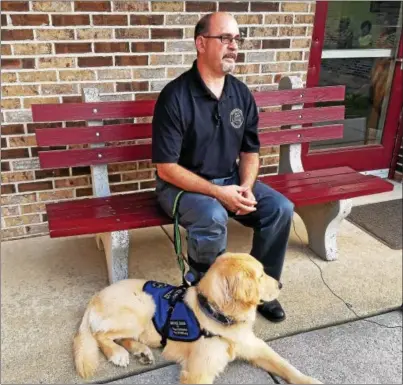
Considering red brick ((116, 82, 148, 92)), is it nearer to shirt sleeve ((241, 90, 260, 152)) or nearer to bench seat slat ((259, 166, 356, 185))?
shirt sleeve ((241, 90, 260, 152))

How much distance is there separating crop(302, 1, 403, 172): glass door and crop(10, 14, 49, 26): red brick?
233 cm

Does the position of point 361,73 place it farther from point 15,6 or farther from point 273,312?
point 15,6

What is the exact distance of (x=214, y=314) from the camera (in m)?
2.29

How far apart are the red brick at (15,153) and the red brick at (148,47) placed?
112cm

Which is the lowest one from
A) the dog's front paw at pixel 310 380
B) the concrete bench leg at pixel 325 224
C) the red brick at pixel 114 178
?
the dog's front paw at pixel 310 380

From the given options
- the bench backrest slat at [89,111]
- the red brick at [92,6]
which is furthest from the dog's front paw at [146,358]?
the red brick at [92,6]

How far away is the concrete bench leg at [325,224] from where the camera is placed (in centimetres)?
338

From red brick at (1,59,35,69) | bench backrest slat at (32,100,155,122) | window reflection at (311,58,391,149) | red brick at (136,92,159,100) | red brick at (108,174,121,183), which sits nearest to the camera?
bench backrest slat at (32,100,155,122)

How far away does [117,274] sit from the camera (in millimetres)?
3020

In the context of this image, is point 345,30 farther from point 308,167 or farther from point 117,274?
point 117,274

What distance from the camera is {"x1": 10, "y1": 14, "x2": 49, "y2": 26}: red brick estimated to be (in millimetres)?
3223

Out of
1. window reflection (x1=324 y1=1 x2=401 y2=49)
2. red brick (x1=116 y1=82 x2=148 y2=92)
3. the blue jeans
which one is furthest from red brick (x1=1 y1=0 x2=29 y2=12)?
window reflection (x1=324 y1=1 x2=401 y2=49)

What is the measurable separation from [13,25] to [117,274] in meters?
1.84

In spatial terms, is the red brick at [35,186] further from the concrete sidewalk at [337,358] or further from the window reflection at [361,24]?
the window reflection at [361,24]
